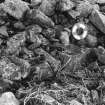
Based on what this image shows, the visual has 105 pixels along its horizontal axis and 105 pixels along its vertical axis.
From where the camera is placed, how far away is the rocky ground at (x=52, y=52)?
4137 millimetres

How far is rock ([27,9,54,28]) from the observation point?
480 centimetres

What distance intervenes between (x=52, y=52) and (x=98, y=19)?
89 centimetres

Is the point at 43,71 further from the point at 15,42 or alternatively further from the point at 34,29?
the point at 34,29

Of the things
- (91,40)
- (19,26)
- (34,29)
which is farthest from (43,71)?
(91,40)

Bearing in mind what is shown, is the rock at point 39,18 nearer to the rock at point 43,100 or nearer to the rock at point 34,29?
the rock at point 34,29

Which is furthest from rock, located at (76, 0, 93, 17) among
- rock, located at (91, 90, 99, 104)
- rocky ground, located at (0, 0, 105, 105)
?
rock, located at (91, 90, 99, 104)

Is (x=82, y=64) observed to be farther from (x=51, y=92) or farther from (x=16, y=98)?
(x=16, y=98)

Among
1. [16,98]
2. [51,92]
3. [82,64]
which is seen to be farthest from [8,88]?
[82,64]

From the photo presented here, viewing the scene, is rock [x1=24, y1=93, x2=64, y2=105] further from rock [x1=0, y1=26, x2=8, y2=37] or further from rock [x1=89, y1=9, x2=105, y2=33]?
rock [x1=89, y1=9, x2=105, y2=33]

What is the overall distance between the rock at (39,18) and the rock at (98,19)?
66 centimetres

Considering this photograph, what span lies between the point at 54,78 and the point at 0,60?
0.77 metres

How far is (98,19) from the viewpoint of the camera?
4.95m

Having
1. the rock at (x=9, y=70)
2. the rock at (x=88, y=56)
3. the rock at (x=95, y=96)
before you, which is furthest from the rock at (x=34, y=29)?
the rock at (x=95, y=96)

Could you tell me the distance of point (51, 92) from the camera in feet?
13.5
